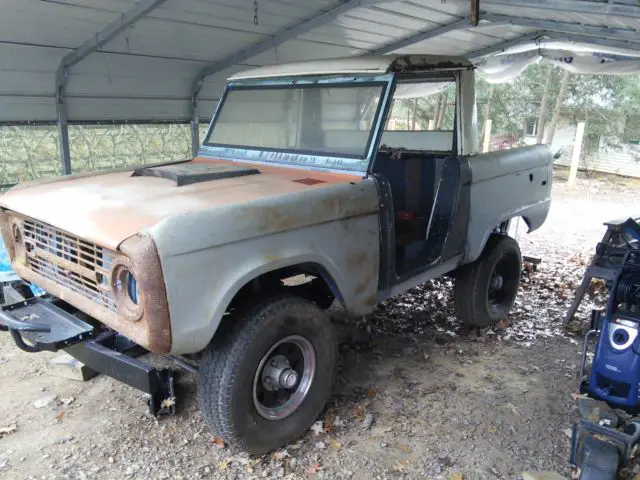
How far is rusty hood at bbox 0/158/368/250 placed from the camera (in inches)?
100

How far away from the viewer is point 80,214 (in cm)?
274

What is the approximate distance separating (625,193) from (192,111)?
1133 cm

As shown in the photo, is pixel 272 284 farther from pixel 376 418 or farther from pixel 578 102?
pixel 578 102

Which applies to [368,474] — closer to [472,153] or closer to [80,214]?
[80,214]

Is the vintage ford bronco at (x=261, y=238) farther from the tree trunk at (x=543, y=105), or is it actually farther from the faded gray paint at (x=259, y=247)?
the tree trunk at (x=543, y=105)

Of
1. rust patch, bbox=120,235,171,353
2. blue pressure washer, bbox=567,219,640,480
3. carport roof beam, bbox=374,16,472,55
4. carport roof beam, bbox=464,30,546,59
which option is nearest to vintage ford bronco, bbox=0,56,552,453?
rust patch, bbox=120,235,171,353

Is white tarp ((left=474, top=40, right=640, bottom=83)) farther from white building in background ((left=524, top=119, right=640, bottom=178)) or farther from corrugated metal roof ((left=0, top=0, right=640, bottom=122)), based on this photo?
white building in background ((left=524, top=119, right=640, bottom=178))

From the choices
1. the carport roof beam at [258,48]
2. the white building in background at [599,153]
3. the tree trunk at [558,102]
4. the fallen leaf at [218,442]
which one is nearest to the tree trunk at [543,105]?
the tree trunk at [558,102]

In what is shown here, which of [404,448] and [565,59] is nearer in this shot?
[404,448]

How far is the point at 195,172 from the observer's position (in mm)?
3436

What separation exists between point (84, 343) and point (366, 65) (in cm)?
247

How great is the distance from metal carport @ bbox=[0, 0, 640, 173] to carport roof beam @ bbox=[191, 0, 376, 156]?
15 mm

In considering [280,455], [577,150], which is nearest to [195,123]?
[280,455]

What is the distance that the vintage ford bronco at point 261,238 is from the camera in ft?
8.11
